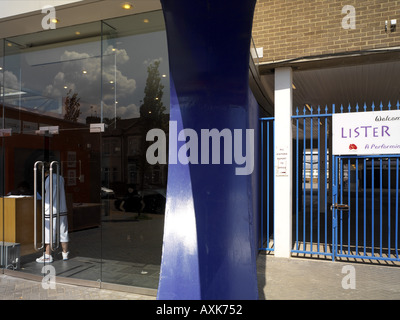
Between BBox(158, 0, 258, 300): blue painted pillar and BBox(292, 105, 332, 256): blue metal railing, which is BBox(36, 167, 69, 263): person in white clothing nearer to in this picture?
BBox(158, 0, 258, 300): blue painted pillar

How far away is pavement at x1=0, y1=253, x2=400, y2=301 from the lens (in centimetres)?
452

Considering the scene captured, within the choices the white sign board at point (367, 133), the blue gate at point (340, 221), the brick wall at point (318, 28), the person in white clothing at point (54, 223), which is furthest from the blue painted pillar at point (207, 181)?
the brick wall at point (318, 28)

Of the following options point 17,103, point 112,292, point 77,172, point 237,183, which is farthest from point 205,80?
point 77,172

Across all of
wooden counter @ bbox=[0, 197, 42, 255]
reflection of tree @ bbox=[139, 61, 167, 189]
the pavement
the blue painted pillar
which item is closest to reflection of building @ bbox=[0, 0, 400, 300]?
reflection of tree @ bbox=[139, 61, 167, 189]

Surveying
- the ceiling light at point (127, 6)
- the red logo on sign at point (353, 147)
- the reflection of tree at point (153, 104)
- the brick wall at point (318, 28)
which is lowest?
the red logo on sign at point (353, 147)

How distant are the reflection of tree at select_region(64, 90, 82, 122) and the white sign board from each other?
18.1 feet

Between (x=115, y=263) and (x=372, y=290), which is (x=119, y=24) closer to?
(x=115, y=263)

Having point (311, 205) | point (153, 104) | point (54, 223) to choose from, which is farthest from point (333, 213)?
point (54, 223)

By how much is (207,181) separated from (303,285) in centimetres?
269

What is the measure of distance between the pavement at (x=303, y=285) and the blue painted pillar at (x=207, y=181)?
142 cm

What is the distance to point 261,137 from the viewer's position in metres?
6.93

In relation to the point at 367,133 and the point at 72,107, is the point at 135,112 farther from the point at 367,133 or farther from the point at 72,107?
the point at 367,133

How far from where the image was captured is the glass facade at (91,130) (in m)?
6.05

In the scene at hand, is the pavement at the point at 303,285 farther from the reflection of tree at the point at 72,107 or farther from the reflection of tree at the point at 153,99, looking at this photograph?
the reflection of tree at the point at 72,107
